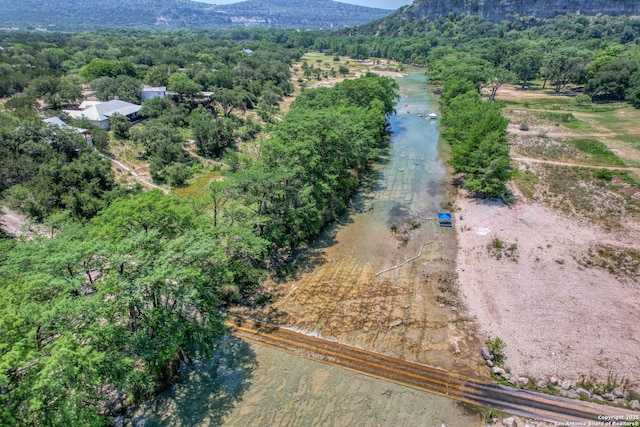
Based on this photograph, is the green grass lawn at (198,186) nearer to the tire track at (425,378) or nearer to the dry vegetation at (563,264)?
the tire track at (425,378)

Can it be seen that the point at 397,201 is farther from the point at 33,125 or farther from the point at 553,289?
the point at 33,125

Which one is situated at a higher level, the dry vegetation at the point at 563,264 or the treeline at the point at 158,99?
the treeline at the point at 158,99

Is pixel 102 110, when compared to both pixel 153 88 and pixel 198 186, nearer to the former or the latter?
pixel 153 88

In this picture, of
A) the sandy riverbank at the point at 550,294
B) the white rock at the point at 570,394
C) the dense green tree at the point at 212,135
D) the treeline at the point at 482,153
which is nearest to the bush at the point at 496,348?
the sandy riverbank at the point at 550,294

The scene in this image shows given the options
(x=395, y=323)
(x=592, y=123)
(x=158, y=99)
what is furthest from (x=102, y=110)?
(x=592, y=123)

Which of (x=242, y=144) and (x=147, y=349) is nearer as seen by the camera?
(x=147, y=349)

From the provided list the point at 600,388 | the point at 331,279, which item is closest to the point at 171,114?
the point at 331,279

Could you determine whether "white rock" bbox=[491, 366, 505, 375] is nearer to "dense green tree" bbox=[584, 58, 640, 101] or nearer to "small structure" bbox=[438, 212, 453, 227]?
"small structure" bbox=[438, 212, 453, 227]
